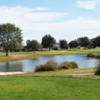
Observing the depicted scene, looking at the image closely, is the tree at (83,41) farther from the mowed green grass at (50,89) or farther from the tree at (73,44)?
the mowed green grass at (50,89)

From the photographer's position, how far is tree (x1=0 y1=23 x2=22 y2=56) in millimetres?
97750

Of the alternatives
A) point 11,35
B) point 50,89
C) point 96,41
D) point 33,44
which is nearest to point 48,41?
point 33,44

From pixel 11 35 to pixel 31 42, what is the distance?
164 feet

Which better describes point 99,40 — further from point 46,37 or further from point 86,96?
point 86,96

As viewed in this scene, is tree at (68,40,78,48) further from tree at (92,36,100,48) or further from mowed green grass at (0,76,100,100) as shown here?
mowed green grass at (0,76,100,100)

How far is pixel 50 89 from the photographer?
63.4ft

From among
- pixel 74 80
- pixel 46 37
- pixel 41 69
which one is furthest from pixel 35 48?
pixel 74 80

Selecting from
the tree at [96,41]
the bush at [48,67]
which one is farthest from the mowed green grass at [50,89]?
the tree at [96,41]

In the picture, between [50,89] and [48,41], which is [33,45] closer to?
[48,41]

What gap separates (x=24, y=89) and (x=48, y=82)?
2.40m

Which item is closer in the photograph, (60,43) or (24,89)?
(24,89)

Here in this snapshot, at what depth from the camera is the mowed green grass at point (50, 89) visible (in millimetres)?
17969

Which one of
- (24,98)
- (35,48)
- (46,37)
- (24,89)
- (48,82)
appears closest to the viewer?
(24,98)

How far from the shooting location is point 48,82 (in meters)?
21.2
